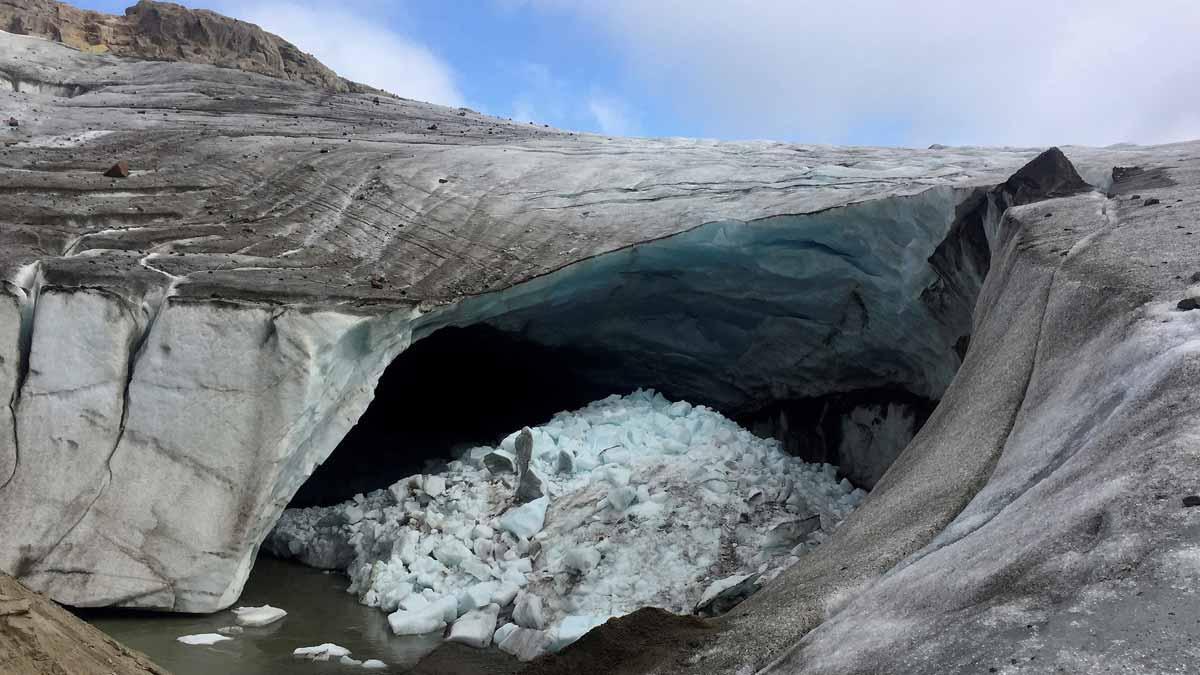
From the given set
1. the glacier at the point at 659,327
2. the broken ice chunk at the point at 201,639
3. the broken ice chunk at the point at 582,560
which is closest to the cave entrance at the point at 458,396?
the glacier at the point at 659,327

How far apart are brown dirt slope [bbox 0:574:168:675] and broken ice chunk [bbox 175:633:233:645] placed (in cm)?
198

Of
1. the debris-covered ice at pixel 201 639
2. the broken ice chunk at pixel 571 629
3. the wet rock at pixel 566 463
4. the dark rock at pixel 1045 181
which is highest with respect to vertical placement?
the dark rock at pixel 1045 181

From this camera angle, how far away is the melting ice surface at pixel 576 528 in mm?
6844

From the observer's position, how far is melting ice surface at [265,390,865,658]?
6.84 metres

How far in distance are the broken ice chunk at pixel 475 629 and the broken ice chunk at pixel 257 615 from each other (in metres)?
1.30

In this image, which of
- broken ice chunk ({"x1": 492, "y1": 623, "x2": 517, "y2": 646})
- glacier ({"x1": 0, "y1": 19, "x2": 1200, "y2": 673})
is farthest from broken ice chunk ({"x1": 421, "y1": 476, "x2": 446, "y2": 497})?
broken ice chunk ({"x1": 492, "y1": 623, "x2": 517, "y2": 646})

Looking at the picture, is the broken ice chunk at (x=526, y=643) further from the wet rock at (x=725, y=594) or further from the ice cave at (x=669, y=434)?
the wet rock at (x=725, y=594)

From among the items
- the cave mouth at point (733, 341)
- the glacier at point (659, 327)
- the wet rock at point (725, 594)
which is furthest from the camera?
the cave mouth at point (733, 341)

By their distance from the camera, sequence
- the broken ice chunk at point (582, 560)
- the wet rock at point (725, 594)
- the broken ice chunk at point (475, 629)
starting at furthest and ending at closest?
the broken ice chunk at point (582, 560) → the broken ice chunk at point (475, 629) → the wet rock at point (725, 594)

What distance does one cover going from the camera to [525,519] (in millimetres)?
7855

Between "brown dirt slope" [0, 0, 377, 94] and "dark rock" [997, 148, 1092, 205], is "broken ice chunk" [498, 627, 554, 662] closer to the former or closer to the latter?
"dark rock" [997, 148, 1092, 205]

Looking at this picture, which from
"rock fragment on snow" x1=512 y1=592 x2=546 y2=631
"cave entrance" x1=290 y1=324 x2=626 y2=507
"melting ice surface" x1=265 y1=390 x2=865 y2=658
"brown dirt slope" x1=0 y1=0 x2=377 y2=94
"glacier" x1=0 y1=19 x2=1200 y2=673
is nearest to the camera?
"glacier" x1=0 y1=19 x2=1200 y2=673

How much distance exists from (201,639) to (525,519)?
9.04 feet

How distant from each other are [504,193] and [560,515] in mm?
3233
